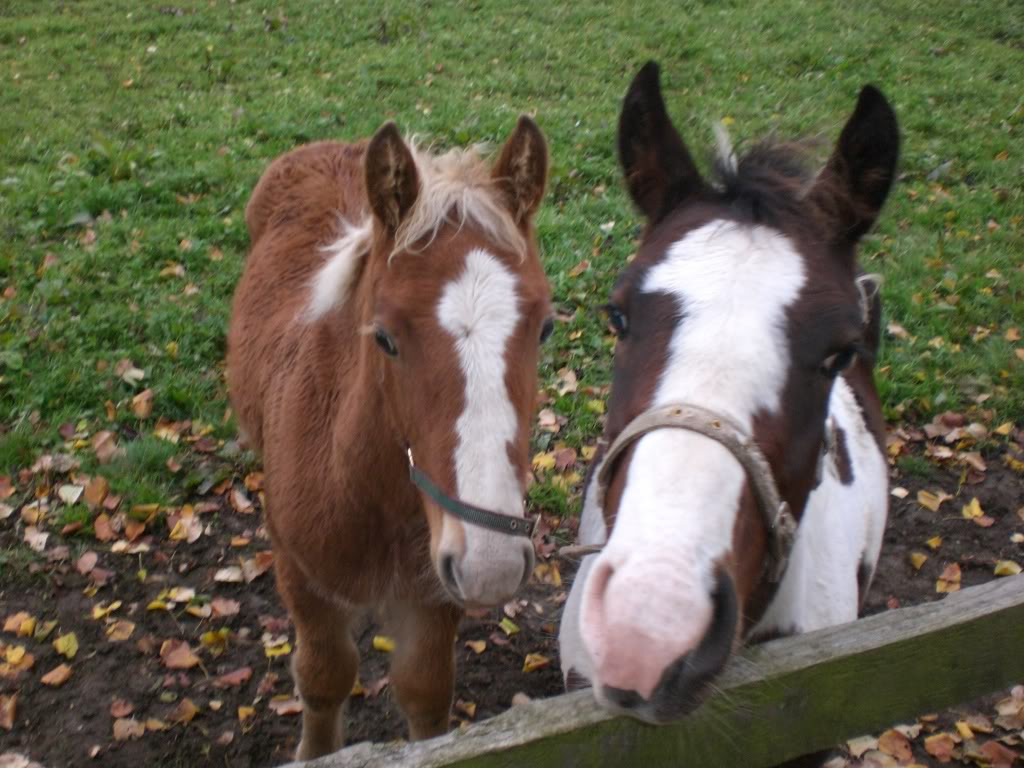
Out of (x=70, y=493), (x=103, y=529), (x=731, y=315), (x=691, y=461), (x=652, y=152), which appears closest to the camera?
(x=691, y=461)

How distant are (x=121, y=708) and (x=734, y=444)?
2.81 metres

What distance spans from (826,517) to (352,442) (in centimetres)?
137

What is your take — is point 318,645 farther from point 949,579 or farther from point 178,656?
point 949,579

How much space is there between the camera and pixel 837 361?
5.82ft

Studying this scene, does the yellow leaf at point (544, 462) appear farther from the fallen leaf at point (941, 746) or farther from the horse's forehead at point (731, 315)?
the horse's forehead at point (731, 315)

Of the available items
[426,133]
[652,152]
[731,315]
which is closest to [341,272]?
[426,133]

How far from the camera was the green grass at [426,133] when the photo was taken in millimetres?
5020

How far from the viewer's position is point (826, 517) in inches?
92.7

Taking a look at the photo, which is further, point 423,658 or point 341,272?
point 423,658

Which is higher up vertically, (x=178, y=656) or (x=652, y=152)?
(x=652, y=152)

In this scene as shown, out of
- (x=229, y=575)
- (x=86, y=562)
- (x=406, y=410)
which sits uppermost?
(x=406, y=410)

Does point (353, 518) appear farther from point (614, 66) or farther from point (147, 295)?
point (614, 66)

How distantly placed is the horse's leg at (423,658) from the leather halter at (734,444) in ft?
4.46

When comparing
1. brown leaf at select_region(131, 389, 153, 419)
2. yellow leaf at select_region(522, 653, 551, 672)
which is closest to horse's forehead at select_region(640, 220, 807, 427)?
yellow leaf at select_region(522, 653, 551, 672)
